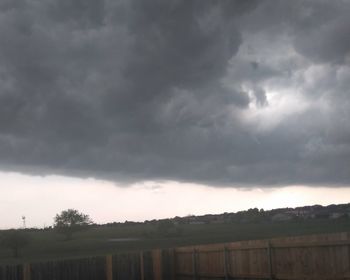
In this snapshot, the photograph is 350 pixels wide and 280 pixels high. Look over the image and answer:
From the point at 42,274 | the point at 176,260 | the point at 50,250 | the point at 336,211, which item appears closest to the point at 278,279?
the point at 176,260

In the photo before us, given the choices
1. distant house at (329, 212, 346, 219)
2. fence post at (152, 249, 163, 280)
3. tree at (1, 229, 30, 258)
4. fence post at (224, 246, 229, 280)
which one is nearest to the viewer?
fence post at (224, 246, 229, 280)

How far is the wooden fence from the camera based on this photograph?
52.0 ft

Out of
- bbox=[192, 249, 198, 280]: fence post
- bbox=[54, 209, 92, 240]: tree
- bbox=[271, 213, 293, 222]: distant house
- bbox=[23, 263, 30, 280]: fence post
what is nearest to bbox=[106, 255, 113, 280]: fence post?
bbox=[23, 263, 30, 280]: fence post

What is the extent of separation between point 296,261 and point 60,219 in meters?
93.9

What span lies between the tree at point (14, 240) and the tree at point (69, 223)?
20962mm

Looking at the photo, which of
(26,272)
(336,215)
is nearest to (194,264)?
(26,272)

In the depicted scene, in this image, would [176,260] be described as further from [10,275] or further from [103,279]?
[10,275]

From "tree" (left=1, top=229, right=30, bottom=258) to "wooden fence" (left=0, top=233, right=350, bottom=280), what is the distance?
206 ft

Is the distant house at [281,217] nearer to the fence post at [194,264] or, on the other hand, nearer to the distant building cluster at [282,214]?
the distant building cluster at [282,214]

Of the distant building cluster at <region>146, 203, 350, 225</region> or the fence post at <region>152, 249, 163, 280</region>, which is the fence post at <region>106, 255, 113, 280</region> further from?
the distant building cluster at <region>146, 203, 350, 225</region>

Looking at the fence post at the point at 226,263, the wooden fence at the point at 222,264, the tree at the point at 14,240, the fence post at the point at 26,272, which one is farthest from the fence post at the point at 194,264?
the tree at the point at 14,240

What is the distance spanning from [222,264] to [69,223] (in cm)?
8969

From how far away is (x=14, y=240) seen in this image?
82750mm

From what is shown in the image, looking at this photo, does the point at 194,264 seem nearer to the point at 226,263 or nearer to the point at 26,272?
the point at 226,263
